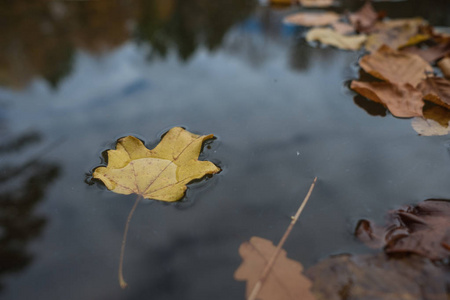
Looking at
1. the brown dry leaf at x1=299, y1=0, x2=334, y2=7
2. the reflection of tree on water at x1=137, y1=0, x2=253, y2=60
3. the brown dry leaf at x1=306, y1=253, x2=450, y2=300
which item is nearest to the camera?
the brown dry leaf at x1=306, y1=253, x2=450, y2=300

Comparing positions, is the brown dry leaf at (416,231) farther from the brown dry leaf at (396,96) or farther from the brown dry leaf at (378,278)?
the brown dry leaf at (396,96)

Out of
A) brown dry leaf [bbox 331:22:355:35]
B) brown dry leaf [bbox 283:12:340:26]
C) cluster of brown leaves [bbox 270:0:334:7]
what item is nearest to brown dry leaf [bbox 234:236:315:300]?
brown dry leaf [bbox 331:22:355:35]

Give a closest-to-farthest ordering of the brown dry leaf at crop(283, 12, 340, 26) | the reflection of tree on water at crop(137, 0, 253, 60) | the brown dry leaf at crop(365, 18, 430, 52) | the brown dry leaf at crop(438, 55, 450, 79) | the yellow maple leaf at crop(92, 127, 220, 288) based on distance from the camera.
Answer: the yellow maple leaf at crop(92, 127, 220, 288), the brown dry leaf at crop(438, 55, 450, 79), the brown dry leaf at crop(365, 18, 430, 52), the reflection of tree on water at crop(137, 0, 253, 60), the brown dry leaf at crop(283, 12, 340, 26)

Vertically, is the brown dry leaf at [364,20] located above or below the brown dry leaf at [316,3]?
below

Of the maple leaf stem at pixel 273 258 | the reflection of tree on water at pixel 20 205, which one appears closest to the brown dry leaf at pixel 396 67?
the maple leaf stem at pixel 273 258

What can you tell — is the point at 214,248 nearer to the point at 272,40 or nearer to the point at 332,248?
the point at 332,248

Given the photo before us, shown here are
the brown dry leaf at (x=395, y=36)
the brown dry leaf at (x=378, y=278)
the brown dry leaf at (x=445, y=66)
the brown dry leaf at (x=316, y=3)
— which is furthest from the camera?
the brown dry leaf at (x=316, y=3)

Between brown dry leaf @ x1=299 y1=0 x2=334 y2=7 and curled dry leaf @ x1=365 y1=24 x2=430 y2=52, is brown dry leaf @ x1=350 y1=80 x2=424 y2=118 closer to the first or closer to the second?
curled dry leaf @ x1=365 y1=24 x2=430 y2=52
